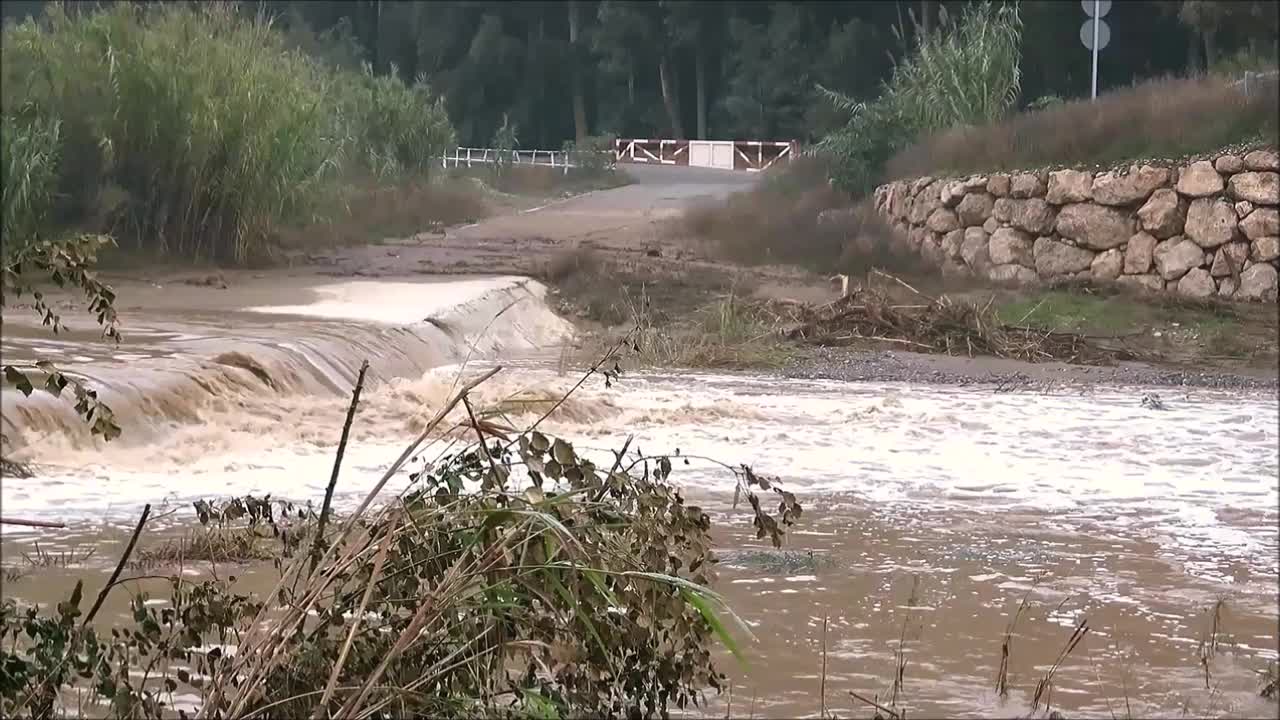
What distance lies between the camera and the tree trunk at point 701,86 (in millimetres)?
39625

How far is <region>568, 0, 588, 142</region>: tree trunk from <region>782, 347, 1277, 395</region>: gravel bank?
28776mm

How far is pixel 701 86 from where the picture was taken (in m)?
39.7

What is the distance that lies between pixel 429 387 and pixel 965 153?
9119mm

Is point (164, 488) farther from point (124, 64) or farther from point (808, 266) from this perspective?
point (808, 266)

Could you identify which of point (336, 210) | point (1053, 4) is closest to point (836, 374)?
point (336, 210)

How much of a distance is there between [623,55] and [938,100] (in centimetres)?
2129

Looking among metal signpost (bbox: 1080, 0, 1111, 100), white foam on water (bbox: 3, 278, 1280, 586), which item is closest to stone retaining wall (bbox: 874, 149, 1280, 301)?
metal signpost (bbox: 1080, 0, 1111, 100)

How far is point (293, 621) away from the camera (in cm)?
240

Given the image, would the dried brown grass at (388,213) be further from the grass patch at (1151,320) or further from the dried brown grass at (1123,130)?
the grass patch at (1151,320)

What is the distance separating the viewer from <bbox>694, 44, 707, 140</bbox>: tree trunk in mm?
39625

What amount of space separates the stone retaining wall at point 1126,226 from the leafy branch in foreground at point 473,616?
41.0 ft

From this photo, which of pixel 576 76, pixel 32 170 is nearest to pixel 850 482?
A: pixel 32 170

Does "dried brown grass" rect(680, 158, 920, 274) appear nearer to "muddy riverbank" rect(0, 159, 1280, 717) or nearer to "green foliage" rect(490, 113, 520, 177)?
"muddy riverbank" rect(0, 159, 1280, 717)

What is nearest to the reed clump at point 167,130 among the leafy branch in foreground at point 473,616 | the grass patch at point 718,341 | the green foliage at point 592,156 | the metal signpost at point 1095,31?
the grass patch at point 718,341
